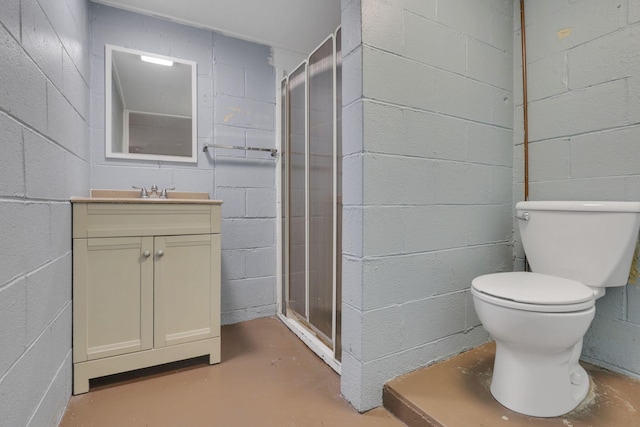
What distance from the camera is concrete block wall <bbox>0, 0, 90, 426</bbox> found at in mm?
812

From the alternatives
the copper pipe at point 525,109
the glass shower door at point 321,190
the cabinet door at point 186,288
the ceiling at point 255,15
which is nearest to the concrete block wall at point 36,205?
the cabinet door at point 186,288

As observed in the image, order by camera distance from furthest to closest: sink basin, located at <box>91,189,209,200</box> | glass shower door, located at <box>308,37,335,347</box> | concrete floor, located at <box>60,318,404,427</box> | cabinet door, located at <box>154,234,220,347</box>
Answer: sink basin, located at <box>91,189,209,200</box> < glass shower door, located at <box>308,37,335,347</box> < cabinet door, located at <box>154,234,220,347</box> < concrete floor, located at <box>60,318,404,427</box>

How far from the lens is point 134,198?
5.74 feet

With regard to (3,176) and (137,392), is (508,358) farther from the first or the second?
(3,176)

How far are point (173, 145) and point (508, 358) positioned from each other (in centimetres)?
213

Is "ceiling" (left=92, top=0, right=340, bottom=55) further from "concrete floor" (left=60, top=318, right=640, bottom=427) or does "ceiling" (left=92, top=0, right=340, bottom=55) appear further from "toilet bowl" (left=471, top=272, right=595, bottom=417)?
"concrete floor" (left=60, top=318, right=640, bottom=427)

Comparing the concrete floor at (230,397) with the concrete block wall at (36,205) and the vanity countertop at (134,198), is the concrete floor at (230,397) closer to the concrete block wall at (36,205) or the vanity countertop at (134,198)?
the concrete block wall at (36,205)

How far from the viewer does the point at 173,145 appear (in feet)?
6.69

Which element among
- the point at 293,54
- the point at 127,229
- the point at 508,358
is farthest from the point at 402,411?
the point at 293,54

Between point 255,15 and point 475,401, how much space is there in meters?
2.38

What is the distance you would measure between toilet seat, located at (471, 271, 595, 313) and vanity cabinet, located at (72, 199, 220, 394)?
1284 millimetres

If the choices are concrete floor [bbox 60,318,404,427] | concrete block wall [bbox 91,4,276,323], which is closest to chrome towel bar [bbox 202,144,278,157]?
concrete block wall [bbox 91,4,276,323]

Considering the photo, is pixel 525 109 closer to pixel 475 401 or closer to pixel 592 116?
pixel 592 116

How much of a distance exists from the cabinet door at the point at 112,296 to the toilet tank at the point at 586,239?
1.85m
